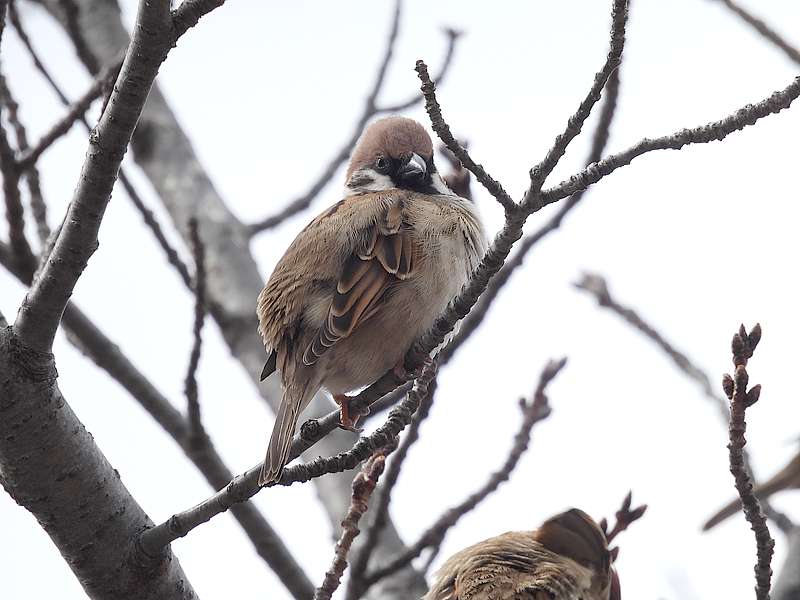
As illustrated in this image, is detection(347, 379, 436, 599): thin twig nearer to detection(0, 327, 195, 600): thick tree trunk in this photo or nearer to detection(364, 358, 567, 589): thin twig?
detection(364, 358, 567, 589): thin twig

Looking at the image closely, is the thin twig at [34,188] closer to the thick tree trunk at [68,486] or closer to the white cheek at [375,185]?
the white cheek at [375,185]

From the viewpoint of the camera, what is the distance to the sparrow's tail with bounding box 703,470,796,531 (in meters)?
3.30

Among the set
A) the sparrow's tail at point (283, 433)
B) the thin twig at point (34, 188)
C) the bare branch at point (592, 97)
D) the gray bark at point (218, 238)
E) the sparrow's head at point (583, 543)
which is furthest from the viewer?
the gray bark at point (218, 238)

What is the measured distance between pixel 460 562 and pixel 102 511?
1.31 meters

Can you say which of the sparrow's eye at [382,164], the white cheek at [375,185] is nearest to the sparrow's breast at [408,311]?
the white cheek at [375,185]

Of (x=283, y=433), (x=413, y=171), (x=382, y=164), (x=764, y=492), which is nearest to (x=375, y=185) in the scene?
(x=382, y=164)

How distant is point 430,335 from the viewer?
3.41 meters

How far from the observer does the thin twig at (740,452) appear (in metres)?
2.77

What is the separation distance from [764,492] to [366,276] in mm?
1524

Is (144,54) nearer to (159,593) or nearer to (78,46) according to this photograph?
(159,593)

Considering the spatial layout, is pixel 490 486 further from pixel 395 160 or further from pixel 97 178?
pixel 97 178

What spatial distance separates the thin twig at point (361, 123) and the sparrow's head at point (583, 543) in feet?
7.84

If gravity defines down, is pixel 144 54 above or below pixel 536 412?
above

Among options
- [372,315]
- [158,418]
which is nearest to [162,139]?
[158,418]
